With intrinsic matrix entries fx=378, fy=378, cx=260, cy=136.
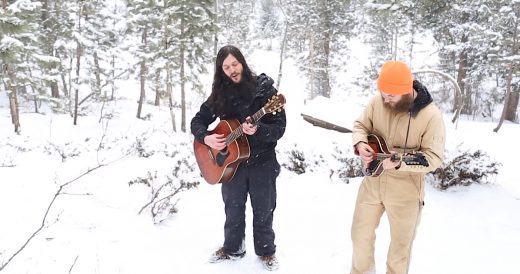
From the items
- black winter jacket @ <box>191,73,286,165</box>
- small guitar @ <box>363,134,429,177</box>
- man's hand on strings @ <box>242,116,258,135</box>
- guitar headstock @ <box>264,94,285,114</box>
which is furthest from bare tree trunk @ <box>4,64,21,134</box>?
small guitar @ <box>363,134,429,177</box>

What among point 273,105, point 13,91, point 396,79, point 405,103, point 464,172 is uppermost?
point 396,79

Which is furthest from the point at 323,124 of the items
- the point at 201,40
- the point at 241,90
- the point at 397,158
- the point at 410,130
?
the point at 201,40

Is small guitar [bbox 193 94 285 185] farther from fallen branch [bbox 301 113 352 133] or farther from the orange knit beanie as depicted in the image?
fallen branch [bbox 301 113 352 133]

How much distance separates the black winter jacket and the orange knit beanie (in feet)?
3.42

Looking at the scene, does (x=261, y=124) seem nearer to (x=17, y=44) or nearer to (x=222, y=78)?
(x=222, y=78)

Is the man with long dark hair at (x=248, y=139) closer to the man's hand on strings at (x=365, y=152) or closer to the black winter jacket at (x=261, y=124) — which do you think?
the black winter jacket at (x=261, y=124)

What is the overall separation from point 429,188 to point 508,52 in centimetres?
1583

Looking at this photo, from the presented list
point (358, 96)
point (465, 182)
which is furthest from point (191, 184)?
point (358, 96)

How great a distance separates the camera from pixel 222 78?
12.1 feet

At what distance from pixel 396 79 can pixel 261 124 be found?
1188 mm

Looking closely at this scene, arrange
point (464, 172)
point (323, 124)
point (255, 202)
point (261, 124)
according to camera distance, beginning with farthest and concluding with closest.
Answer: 1. point (323, 124)
2. point (464, 172)
3. point (255, 202)
4. point (261, 124)

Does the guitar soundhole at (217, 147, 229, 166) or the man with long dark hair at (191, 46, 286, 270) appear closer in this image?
the man with long dark hair at (191, 46, 286, 270)

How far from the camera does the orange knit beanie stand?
2.68 metres

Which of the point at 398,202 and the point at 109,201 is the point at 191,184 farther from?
the point at 398,202
